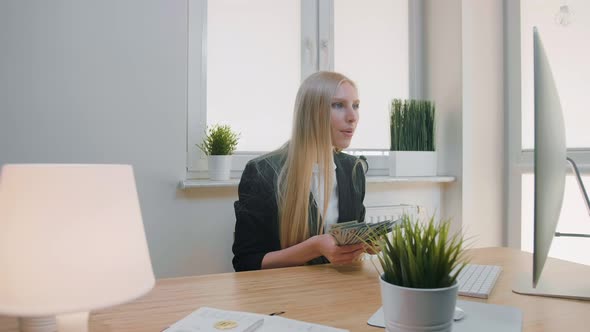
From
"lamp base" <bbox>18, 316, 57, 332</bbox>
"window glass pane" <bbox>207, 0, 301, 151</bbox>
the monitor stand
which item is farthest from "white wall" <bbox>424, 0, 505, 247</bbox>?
"lamp base" <bbox>18, 316, 57, 332</bbox>

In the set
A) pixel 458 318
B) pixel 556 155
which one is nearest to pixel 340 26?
pixel 556 155

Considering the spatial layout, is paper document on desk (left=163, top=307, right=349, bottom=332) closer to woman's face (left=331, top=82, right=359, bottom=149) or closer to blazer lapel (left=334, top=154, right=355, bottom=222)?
blazer lapel (left=334, top=154, right=355, bottom=222)

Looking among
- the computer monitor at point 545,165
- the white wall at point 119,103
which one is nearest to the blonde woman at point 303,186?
the white wall at point 119,103

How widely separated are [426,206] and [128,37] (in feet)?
5.84

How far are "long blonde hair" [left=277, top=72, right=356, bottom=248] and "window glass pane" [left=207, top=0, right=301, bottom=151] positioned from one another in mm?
557

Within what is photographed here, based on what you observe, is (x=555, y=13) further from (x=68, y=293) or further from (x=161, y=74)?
(x=68, y=293)

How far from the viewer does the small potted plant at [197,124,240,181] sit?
75.4 inches

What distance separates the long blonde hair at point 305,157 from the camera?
1.49 metres

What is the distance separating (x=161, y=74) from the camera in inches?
74.6

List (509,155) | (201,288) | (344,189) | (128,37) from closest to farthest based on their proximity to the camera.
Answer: (201,288) < (344,189) < (128,37) < (509,155)

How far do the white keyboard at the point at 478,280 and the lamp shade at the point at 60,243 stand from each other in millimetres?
725

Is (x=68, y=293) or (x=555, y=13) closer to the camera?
(x=68, y=293)

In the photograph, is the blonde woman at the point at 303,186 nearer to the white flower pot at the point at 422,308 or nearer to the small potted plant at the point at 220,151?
the small potted plant at the point at 220,151

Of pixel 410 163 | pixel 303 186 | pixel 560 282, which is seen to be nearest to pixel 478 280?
pixel 560 282
